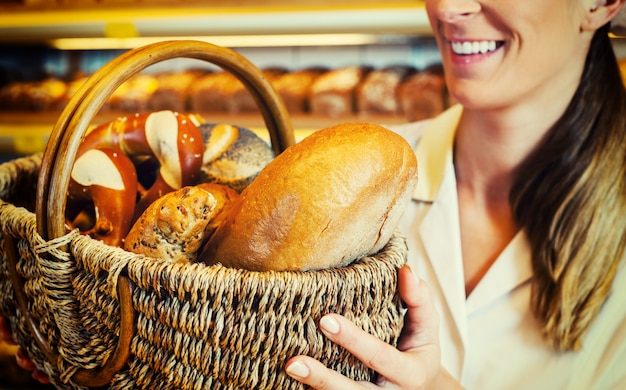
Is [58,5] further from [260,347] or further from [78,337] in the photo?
[260,347]

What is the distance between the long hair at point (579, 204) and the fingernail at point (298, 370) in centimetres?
63

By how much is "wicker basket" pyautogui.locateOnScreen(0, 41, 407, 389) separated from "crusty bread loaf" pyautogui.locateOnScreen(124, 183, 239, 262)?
48 mm

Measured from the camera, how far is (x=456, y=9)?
967 millimetres

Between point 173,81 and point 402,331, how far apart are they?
1.95 meters

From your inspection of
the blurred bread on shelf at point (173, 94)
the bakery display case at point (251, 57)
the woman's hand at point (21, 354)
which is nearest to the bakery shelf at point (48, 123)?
the bakery display case at point (251, 57)

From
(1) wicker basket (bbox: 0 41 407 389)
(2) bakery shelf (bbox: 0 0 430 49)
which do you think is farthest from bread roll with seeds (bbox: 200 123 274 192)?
(2) bakery shelf (bbox: 0 0 430 49)

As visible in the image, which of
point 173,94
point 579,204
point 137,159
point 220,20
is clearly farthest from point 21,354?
point 173,94

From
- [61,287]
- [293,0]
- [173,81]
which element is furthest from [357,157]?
[173,81]

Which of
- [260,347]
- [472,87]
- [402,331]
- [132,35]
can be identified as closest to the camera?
→ [260,347]

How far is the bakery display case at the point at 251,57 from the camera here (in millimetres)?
1980

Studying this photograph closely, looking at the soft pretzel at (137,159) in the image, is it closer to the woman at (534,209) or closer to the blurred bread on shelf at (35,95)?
the woman at (534,209)

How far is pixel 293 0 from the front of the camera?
1963 millimetres

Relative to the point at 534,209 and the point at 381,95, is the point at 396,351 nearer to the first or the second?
the point at 534,209

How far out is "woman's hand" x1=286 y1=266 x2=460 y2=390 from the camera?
548 millimetres
